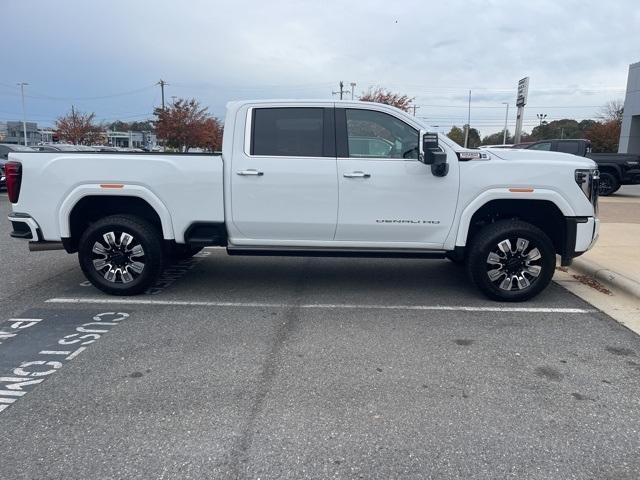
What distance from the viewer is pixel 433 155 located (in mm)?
5109

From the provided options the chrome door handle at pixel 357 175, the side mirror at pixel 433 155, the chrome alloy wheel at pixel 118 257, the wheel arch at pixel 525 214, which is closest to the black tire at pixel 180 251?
the chrome alloy wheel at pixel 118 257

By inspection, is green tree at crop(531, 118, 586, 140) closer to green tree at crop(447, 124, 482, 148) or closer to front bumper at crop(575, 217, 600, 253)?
green tree at crop(447, 124, 482, 148)

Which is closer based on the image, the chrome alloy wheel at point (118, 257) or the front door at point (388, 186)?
the front door at point (388, 186)

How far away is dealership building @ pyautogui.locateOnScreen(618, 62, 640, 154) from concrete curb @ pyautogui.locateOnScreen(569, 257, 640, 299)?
90.5 feet

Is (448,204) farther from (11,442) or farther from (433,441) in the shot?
(11,442)

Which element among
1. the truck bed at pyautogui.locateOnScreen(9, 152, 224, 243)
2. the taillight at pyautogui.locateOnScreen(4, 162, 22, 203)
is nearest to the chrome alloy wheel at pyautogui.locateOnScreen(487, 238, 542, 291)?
the truck bed at pyautogui.locateOnScreen(9, 152, 224, 243)

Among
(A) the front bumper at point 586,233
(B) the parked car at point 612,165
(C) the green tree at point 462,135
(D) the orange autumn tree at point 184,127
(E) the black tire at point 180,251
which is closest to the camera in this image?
(A) the front bumper at point 586,233

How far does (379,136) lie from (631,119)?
31.1 meters

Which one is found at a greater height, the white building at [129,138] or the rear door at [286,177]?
the white building at [129,138]

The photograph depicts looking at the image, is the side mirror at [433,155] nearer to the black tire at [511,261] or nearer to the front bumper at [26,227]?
the black tire at [511,261]

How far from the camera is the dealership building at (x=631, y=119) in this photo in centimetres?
2955

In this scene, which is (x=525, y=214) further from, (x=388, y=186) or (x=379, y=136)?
(x=379, y=136)

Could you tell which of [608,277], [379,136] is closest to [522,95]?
[608,277]

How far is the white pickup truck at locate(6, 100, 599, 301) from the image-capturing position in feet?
17.4
